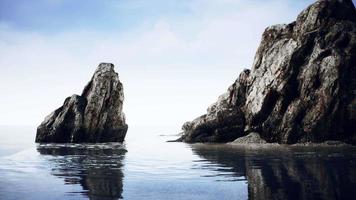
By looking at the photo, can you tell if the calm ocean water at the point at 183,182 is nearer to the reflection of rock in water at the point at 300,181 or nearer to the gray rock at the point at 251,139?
the reflection of rock in water at the point at 300,181

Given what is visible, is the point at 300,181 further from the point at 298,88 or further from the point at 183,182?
the point at 298,88

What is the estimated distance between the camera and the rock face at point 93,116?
A: 84.4 metres

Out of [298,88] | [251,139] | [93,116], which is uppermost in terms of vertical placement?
[298,88]

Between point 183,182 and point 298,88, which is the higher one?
point 298,88

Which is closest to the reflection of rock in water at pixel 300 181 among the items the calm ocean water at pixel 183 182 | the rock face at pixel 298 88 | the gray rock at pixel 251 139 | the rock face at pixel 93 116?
the calm ocean water at pixel 183 182

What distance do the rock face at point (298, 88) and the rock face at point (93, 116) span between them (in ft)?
57.8

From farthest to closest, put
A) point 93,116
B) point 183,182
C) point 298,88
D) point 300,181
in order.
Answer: point 93,116 → point 298,88 → point 183,182 → point 300,181

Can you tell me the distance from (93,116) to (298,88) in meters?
45.0

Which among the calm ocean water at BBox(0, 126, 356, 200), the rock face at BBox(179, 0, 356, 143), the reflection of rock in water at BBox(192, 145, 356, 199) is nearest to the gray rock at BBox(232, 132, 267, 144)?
the rock face at BBox(179, 0, 356, 143)

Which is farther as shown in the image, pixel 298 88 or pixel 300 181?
pixel 298 88

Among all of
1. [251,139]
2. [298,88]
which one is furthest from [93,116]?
[298,88]

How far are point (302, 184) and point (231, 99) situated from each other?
6264 cm

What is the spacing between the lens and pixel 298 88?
7200cm

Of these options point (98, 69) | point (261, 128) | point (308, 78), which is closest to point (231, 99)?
point (261, 128)
